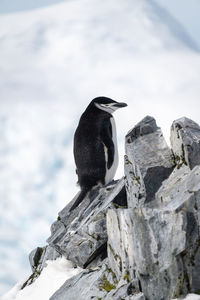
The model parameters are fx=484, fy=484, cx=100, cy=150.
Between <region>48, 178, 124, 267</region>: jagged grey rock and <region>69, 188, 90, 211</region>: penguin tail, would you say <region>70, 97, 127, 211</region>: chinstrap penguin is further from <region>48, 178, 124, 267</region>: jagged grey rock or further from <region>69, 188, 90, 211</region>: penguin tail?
<region>48, 178, 124, 267</region>: jagged grey rock

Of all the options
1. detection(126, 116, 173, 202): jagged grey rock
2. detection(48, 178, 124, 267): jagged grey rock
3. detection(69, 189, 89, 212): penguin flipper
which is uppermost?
detection(126, 116, 173, 202): jagged grey rock

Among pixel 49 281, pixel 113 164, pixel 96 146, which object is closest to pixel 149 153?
pixel 96 146

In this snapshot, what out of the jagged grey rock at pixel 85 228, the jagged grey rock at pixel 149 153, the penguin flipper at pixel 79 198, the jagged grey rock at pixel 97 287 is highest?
the jagged grey rock at pixel 149 153

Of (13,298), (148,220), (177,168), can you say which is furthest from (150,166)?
(13,298)

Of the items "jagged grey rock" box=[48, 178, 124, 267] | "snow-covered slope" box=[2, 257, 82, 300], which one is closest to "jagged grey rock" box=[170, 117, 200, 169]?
"jagged grey rock" box=[48, 178, 124, 267]

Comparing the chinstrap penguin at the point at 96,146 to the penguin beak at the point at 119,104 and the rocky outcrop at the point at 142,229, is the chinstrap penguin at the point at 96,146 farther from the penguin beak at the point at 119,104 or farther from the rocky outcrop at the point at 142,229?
the rocky outcrop at the point at 142,229

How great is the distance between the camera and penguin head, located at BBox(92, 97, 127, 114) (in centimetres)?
1255

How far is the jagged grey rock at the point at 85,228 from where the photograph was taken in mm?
9766

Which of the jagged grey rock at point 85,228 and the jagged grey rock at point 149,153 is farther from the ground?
the jagged grey rock at point 149,153

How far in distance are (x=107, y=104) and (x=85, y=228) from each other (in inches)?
150

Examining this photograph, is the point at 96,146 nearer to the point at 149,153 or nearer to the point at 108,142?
the point at 108,142

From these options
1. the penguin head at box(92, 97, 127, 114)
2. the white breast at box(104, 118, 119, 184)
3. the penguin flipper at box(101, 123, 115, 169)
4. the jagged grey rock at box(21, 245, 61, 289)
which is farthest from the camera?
the penguin head at box(92, 97, 127, 114)

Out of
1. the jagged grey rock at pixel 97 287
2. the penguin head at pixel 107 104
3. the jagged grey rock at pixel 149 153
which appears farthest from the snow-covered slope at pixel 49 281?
the penguin head at pixel 107 104

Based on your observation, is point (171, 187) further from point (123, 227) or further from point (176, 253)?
point (176, 253)
